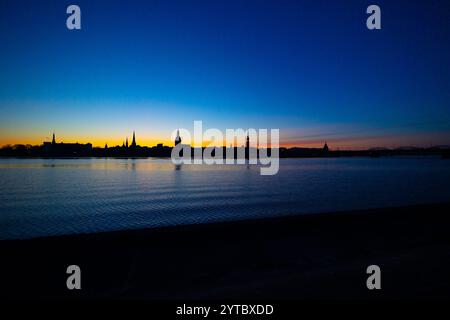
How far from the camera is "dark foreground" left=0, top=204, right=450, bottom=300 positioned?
6250 millimetres

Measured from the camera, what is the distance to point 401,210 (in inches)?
591

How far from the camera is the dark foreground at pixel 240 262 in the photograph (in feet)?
20.5

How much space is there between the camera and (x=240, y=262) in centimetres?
812
